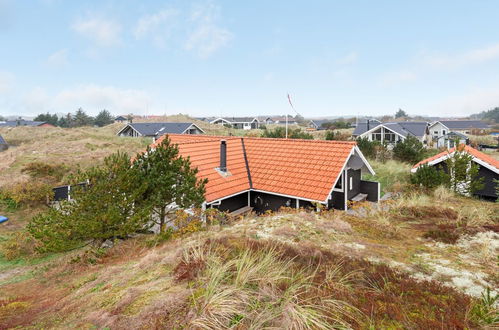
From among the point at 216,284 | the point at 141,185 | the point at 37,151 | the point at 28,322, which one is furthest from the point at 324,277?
the point at 37,151

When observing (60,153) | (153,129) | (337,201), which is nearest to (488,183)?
(337,201)

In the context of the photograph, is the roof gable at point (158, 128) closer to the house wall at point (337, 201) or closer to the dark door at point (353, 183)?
the dark door at point (353, 183)

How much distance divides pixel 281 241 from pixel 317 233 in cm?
118

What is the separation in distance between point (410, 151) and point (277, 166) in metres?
18.6

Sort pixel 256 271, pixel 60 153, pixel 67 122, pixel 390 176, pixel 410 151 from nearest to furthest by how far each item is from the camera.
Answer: pixel 256 271 → pixel 390 176 → pixel 410 151 → pixel 60 153 → pixel 67 122

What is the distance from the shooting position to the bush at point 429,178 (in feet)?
50.6

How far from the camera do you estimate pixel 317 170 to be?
14055 mm

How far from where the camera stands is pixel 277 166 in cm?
1552

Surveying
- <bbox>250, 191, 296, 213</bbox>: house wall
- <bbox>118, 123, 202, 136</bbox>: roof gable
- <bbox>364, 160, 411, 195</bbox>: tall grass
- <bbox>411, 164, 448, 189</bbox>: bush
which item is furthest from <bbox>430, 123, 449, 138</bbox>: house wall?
<bbox>250, 191, 296, 213</bbox>: house wall

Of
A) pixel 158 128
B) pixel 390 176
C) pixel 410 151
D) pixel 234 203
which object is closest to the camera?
pixel 234 203

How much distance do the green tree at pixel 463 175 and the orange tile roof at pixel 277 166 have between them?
6.13 m

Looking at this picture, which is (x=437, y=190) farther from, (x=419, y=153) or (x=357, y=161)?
(x=419, y=153)

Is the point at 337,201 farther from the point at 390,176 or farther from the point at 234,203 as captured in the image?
the point at 390,176

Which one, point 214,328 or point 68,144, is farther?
point 68,144
